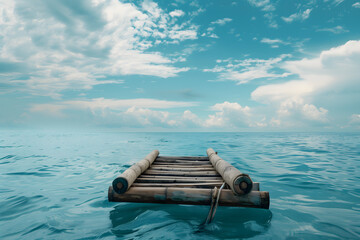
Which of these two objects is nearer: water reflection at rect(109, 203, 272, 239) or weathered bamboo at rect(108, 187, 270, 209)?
water reflection at rect(109, 203, 272, 239)

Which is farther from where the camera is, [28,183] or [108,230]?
[28,183]

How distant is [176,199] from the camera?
4.94 m

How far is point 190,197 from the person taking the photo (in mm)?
4898

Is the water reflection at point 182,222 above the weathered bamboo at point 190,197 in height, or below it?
below

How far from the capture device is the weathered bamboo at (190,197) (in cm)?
468

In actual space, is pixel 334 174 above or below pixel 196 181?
below

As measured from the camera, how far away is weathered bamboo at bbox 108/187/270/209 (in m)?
4.68

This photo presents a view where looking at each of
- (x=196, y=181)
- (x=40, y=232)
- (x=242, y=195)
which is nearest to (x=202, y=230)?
(x=242, y=195)

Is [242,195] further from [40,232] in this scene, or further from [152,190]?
[40,232]

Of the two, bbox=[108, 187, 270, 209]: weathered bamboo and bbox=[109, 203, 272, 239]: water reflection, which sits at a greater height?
bbox=[108, 187, 270, 209]: weathered bamboo

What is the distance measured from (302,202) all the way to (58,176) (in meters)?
11.4

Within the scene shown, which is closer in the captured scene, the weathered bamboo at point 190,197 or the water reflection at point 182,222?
the water reflection at point 182,222

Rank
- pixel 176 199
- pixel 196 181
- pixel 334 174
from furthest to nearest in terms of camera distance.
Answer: pixel 334 174, pixel 196 181, pixel 176 199

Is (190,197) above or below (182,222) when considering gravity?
above
